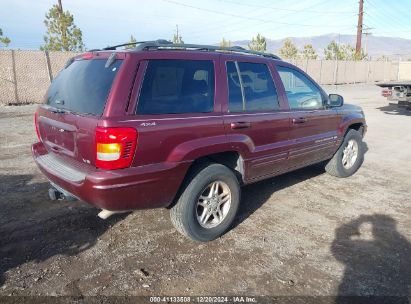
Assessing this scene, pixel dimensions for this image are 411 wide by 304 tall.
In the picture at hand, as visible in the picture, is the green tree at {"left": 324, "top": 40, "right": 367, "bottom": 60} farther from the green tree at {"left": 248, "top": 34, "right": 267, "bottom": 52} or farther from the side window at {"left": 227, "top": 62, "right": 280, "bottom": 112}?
the side window at {"left": 227, "top": 62, "right": 280, "bottom": 112}

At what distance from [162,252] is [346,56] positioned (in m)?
46.2

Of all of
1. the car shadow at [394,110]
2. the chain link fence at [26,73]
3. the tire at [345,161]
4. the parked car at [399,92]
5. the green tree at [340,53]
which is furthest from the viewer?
the green tree at [340,53]

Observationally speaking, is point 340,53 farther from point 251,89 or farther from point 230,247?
point 230,247

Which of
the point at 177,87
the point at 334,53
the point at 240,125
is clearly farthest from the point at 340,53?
the point at 177,87

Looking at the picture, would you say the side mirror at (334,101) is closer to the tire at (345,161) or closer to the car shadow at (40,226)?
the tire at (345,161)

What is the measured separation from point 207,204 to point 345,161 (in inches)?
129

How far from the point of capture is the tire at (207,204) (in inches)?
138

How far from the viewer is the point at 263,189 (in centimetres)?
533

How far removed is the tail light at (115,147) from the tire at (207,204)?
2.52 ft

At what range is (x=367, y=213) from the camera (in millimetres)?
4551

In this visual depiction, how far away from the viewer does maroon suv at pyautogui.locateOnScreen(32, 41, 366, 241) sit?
119 inches

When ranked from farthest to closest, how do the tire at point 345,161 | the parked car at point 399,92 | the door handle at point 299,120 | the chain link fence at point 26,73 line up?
the chain link fence at point 26,73
the parked car at point 399,92
the tire at point 345,161
the door handle at point 299,120

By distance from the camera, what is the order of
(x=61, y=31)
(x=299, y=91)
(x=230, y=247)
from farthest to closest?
(x=61, y=31)
(x=299, y=91)
(x=230, y=247)

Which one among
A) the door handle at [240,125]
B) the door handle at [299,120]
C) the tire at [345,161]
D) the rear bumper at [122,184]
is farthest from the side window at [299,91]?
the rear bumper at [122,184]
